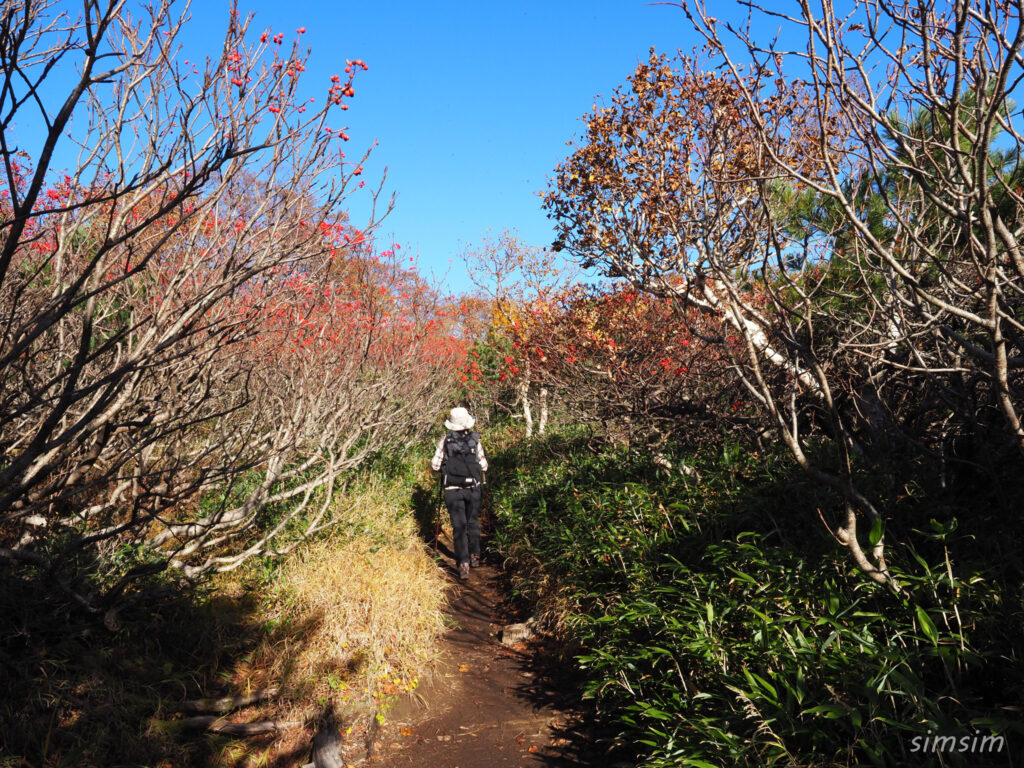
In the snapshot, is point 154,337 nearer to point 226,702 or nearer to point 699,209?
point 226,702

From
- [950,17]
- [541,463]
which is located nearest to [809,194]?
[950,17]

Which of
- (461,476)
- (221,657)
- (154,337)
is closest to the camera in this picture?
(154,337)

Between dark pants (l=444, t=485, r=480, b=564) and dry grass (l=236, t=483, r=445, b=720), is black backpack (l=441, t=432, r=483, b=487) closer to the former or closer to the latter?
dark pants (l=444, t=485, r=480, b=564)

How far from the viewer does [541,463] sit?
33.9ft

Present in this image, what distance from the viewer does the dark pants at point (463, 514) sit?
24.8 ft

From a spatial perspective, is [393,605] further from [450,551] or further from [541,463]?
[541,463]

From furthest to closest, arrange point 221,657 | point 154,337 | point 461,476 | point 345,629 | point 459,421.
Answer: point 459,421 < point 461,476 < point 345,629 < point 221,657 < point 154,337

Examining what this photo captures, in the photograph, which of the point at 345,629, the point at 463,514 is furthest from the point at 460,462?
the point at 345,629

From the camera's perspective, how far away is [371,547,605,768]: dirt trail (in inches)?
158

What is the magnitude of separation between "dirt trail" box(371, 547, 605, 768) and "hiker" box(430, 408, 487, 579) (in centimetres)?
162

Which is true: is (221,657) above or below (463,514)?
below

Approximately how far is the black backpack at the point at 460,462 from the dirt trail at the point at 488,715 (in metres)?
1.94

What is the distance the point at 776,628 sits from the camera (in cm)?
346

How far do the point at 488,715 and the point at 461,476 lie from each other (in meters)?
3.34
